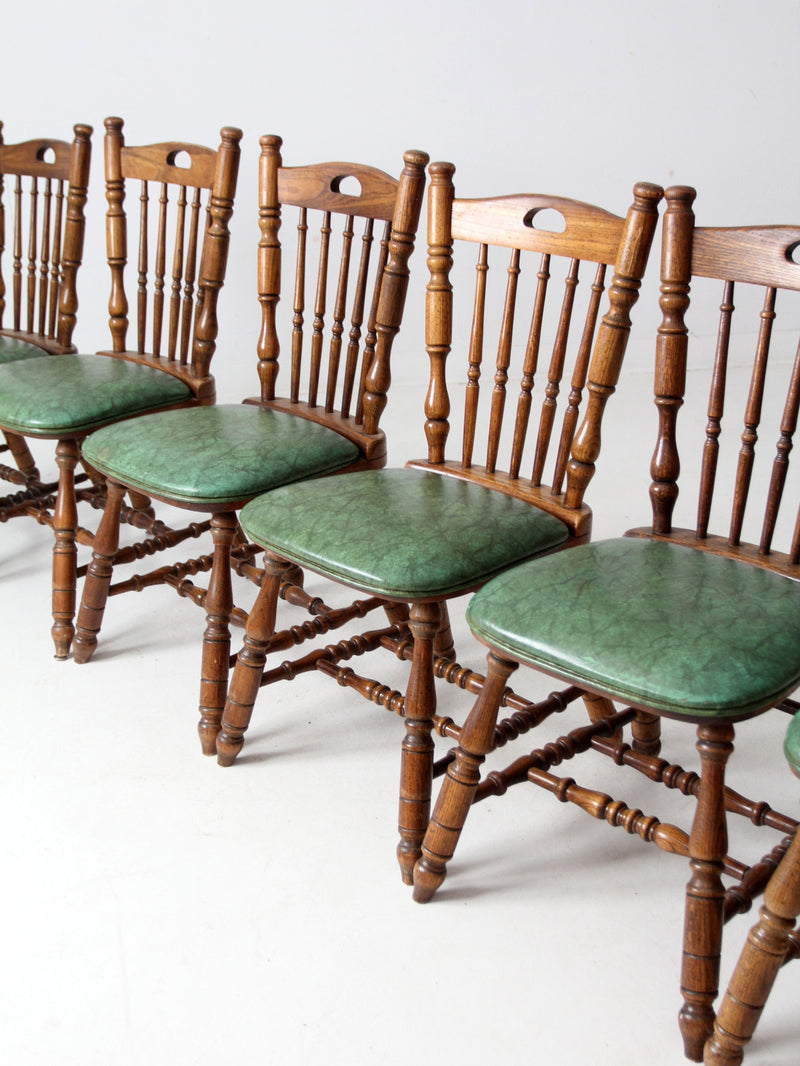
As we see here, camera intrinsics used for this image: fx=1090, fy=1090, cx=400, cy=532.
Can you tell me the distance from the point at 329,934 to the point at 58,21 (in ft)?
10.4

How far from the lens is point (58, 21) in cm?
353

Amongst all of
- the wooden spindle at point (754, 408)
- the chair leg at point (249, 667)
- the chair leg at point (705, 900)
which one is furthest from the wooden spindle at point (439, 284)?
the chair leg at point (705, 900)

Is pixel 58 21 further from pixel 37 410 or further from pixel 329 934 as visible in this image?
pixel 329 934

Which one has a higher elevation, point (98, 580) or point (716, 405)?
point (716, 405)

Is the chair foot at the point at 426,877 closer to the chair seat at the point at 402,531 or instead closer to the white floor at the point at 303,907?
the white floor at the point at 303,907

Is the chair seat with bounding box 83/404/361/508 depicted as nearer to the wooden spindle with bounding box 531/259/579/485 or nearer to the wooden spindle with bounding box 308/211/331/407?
the wooden spindle with bounding box 308/211/331/407

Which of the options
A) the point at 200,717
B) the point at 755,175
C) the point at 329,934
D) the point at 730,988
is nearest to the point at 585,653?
the point at 730,988

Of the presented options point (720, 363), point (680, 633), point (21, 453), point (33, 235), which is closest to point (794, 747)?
point (680, 633)

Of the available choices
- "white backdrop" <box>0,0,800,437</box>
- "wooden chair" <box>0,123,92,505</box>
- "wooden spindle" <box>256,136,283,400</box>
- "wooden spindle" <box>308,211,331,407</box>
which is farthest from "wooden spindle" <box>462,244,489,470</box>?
"white backdrop" <box>0,0,800,437</box>

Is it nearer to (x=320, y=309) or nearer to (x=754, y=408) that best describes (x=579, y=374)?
(x=754, y=408)

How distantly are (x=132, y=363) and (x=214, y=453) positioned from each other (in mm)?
627

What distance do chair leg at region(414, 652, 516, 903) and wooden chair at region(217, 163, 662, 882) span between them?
0.06 m

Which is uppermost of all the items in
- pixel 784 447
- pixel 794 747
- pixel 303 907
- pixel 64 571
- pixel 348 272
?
pixel 348 272

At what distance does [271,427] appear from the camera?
6.42 feet
